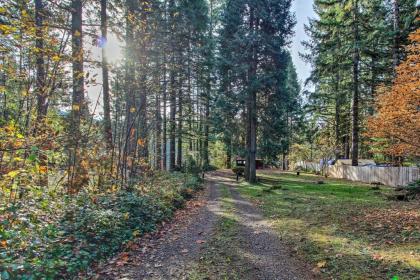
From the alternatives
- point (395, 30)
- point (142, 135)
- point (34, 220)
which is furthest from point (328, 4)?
point (34, 220)

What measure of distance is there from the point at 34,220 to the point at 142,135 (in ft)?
17.0

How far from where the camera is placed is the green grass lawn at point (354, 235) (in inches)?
161

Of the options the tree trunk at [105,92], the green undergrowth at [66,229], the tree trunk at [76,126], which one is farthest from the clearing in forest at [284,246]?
the tree trunk at [105,92]

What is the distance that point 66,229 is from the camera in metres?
4.38

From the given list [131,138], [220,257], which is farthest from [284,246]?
[131,138]

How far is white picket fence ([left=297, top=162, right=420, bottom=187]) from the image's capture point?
14531 mm

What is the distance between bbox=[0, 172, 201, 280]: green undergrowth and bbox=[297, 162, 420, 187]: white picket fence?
13.0 meters

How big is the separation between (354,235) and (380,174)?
43.6ft

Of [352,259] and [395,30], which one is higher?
[395,30]

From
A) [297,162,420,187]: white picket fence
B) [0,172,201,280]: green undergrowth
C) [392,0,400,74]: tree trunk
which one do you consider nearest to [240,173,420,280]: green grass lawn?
[0,172,201,280]: green undergrowth

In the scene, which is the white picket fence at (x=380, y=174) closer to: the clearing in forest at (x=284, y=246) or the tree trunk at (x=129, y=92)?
the clearing in forest at (x=284, y=246)

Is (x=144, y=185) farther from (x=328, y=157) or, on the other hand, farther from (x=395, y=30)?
(x=328, y=157)

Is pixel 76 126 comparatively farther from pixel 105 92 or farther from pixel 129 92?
pixel 105 92

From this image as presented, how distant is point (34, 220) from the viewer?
4098 millimetres
